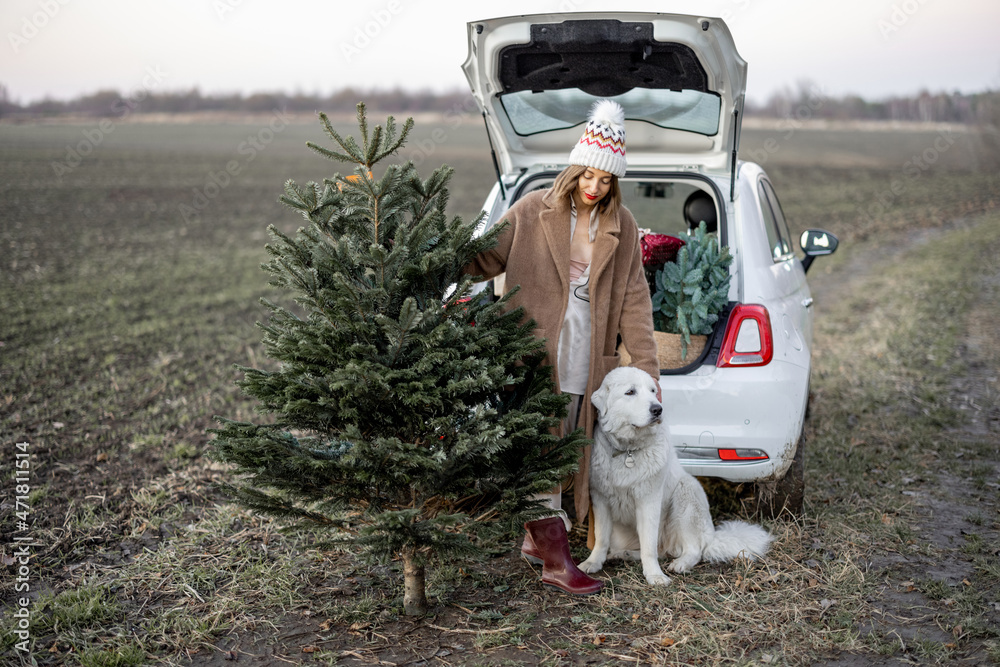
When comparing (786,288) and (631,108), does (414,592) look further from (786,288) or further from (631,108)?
(631,108)

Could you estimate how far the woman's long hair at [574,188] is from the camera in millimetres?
3535

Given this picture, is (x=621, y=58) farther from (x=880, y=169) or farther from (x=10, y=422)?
(x=880, y=169)

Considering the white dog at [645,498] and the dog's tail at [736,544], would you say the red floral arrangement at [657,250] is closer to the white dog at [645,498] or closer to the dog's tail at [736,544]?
the white dog at [645,498]

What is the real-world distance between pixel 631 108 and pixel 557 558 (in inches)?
105

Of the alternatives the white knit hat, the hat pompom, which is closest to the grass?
the white knit hat

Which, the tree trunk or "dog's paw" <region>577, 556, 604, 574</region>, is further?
"dog's paw" <region>577, 556, 604, 574</region>

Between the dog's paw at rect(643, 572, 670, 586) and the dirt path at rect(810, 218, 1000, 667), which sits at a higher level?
the dog's paw at rect(643, 572, 670, 586)

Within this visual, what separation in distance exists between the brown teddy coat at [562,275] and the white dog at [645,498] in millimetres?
123

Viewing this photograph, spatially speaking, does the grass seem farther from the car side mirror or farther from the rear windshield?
the rear windshield

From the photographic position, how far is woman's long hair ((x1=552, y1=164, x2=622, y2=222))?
3.54 m

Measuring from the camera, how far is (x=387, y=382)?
2.96 metres

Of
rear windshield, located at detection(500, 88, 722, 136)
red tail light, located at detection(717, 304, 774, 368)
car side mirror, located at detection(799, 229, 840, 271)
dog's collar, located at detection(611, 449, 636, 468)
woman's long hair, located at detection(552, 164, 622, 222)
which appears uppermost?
rear windshield, located at detection(500, 88, 722, 136)

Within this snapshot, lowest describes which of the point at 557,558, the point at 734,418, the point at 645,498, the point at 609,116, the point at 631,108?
the point at 557,558

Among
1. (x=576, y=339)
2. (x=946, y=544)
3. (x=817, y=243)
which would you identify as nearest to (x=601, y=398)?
(x=576, y=339)
